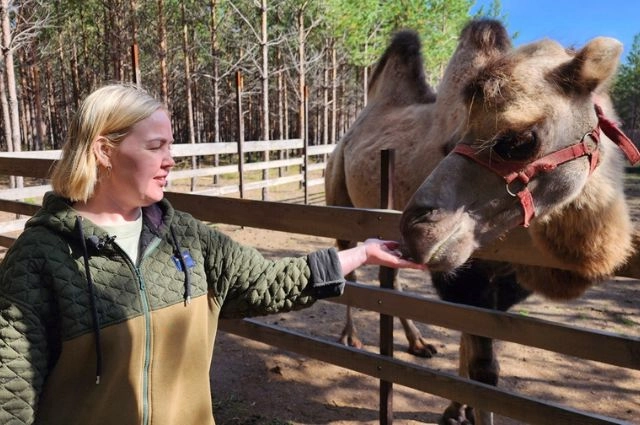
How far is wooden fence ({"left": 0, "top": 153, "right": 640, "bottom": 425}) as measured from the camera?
7.24 feet

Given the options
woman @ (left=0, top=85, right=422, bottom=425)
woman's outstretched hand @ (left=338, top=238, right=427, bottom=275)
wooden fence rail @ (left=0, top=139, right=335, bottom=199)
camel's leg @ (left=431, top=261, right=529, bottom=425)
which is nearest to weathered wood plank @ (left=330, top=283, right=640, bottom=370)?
camel's leg @ (left=431, top=261, right=529, bottom=425)

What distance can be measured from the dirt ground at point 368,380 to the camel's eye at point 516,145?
237cm

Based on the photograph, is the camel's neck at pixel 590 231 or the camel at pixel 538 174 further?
the camel's neck at pixel 590 231

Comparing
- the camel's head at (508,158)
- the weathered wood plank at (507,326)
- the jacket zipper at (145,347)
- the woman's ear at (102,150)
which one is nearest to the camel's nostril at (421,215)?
the camel's head at (508,158)

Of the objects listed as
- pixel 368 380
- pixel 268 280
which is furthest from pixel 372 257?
pixel 368 380

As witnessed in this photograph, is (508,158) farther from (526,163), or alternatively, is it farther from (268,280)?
(268,280)

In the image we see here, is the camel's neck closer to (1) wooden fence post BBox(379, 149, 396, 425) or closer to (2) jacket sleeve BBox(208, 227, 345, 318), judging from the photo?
(1) wooden fence post BBox(379, 149, 396, 425)

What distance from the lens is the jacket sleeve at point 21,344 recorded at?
4.29ft

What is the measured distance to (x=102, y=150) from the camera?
1.54 metres

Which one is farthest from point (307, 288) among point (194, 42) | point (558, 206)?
point (194, 42)

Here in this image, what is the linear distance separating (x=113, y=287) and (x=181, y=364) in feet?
1.13

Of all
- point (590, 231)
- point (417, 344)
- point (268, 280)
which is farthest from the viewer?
point (417, 344)

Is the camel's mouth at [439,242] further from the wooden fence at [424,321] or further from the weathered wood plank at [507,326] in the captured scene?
the weathered wood plank at [507,326]

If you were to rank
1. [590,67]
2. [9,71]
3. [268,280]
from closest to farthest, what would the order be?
[268,280] < [590,67] < [9,71]
